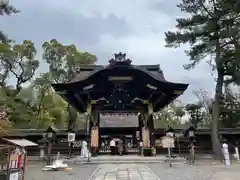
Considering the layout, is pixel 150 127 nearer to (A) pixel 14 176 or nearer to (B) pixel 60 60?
(A) pixel 14 176

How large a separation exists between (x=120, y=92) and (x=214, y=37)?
24.3ft

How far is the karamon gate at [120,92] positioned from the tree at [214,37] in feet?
12.6

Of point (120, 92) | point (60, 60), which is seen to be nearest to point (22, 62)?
point (60, 60)

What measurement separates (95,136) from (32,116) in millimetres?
14677

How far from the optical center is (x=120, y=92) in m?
13.3

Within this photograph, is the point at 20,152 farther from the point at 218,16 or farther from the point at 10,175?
the point at 218,16

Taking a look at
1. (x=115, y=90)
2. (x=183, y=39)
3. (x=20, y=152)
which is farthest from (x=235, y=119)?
(x=20, y=152)

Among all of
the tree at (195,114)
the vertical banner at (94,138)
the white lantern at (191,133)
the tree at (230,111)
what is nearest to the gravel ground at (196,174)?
the white lantern at (191,133)

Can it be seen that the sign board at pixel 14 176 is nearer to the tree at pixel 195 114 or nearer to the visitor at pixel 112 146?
the visitor at pixel 112 146

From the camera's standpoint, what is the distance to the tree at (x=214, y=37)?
46.9 feet

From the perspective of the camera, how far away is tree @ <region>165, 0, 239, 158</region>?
14305 millimetres

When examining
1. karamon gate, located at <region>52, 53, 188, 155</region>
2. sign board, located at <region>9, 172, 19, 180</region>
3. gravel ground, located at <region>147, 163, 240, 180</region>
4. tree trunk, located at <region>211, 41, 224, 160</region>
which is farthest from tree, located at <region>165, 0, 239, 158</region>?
sign board, located at <region>9, 172, 19, 180</region>

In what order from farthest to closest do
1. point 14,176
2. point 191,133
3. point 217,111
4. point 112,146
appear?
point 217,111
point 112,146
point 191,133
point 14,176

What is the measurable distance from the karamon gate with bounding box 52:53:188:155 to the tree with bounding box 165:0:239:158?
3833mm
